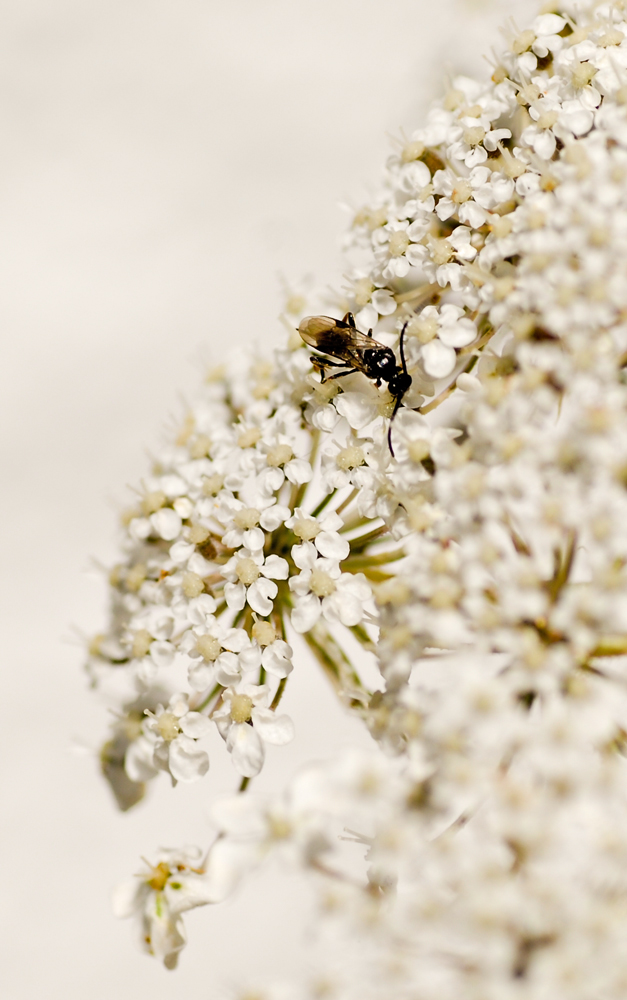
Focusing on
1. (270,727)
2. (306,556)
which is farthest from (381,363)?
(270,727)

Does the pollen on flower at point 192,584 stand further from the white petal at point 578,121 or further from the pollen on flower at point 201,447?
the white petal at point 578,121

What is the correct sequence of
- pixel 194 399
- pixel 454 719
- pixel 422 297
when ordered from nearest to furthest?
pixel 454 719 → pixel 422 297 → pixel 194 399

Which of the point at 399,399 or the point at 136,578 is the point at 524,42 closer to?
the point at 399,399

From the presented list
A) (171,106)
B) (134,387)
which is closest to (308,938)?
(134,387)

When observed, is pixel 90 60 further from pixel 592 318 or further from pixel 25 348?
pixel 592 318

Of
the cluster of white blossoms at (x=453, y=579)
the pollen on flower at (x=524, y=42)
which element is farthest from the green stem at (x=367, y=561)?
the pollen on flower at (x=524, y=42)
